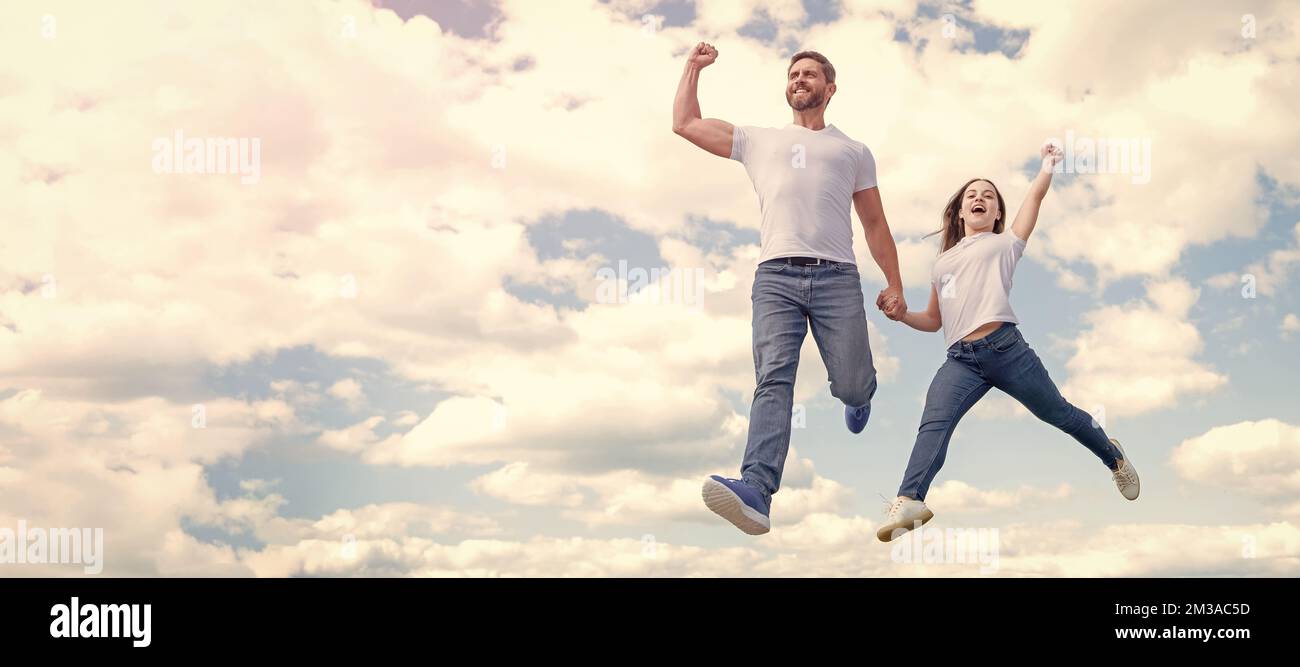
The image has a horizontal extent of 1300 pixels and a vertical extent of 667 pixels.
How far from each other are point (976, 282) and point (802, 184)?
193 centimetres

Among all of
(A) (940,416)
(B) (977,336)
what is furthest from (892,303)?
(A) (940,416)

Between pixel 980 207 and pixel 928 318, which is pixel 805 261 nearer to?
pixel 928 318

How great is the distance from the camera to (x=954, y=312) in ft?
26.3

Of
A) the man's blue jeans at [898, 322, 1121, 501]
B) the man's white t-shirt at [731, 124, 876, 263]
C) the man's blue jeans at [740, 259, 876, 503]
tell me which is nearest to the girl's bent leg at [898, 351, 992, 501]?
the man's blue jeans at [898, 322, 1121, 501]

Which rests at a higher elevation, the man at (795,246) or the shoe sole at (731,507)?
the man at (795,246)

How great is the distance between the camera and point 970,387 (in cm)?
785

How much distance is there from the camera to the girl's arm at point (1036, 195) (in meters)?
8.16

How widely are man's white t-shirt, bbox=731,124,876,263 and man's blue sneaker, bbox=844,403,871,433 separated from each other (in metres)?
1.15

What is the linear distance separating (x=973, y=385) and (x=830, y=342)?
5.11 feet

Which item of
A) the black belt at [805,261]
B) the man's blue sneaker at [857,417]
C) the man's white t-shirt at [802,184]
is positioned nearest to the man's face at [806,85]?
the man's white t-shirt at [802,184]

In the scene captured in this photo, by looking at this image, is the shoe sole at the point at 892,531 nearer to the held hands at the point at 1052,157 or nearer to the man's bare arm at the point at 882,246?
the man's bare arm at the point at 882,246

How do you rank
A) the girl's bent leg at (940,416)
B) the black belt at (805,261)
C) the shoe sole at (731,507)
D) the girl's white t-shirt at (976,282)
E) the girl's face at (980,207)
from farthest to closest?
the girl's face at (980,207) < the girl's white t-shirt at (976,282) < the girl's bent leg at (940,416) < the black belt at (805,261) < the shoe sole at (731,507)

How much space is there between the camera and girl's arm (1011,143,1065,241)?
8.16 m
